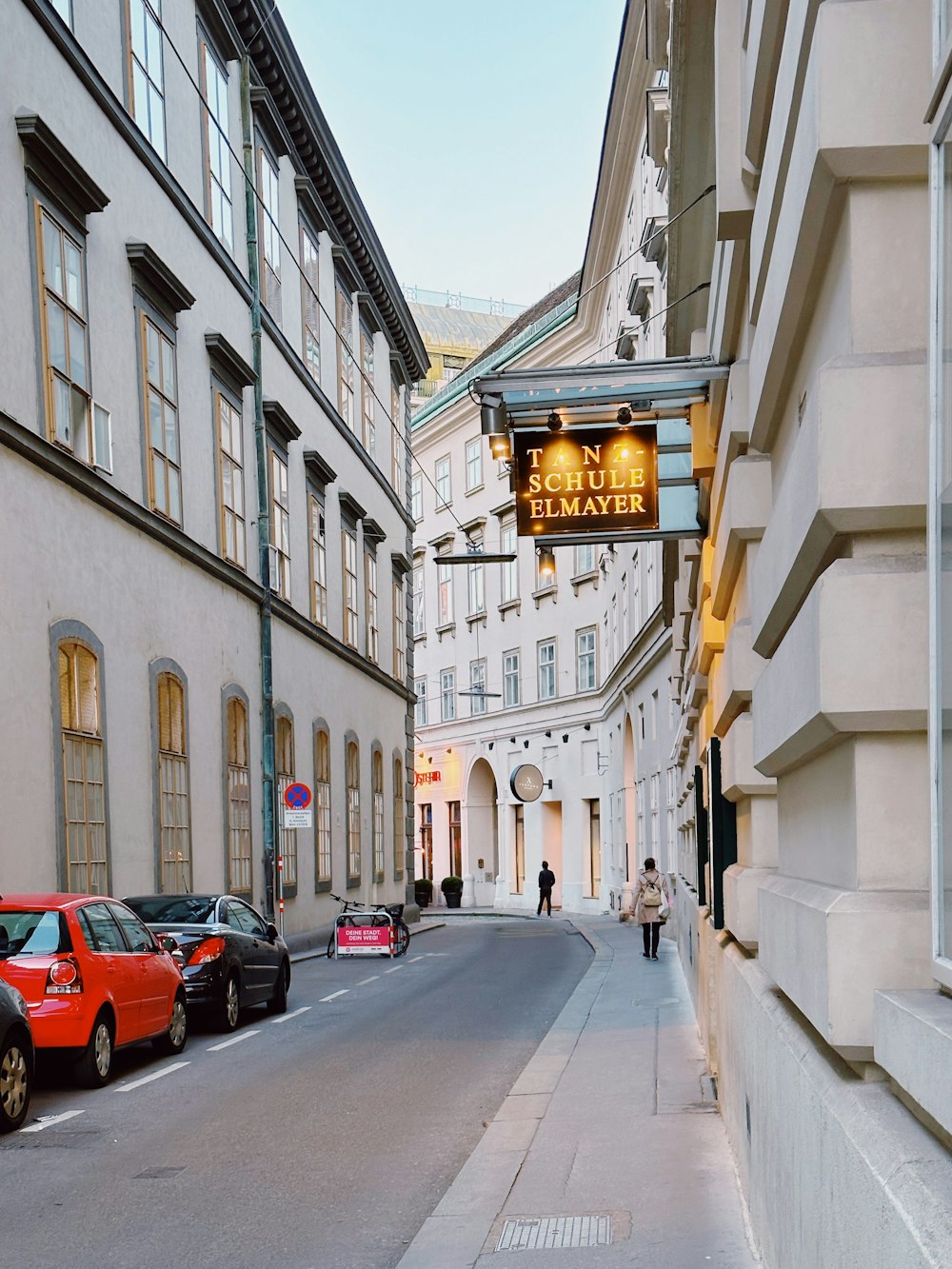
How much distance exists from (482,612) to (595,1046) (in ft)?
156

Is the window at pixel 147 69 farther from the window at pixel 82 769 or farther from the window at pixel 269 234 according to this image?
the window at pixel 82 769

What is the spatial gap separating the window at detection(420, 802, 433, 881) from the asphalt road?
49126 millimetres

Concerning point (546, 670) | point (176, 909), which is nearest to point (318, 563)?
point (176, 909)

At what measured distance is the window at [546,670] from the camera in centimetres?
5569

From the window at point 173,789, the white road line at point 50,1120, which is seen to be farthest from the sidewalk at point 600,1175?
the window at point 173,789

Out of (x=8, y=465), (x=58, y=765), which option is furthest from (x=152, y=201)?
(x=58, y=765)

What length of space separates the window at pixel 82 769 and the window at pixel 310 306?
1528cm

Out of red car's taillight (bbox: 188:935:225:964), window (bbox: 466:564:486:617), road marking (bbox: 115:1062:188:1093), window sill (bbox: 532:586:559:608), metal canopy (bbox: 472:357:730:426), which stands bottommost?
road marking (bbox: 115:1062:188:1093)

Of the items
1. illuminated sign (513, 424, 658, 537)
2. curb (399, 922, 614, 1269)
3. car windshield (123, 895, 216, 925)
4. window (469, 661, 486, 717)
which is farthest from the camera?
window (469, 661, 486, 717)

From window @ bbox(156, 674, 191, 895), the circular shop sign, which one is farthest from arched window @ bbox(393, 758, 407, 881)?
window @ bbox(156, 674, 191, 895)

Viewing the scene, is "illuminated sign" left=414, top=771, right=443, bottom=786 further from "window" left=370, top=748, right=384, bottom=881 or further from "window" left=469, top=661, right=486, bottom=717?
"window" left=370, top=748, right=384, bottom=881

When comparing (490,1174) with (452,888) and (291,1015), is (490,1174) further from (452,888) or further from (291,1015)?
(452,888)

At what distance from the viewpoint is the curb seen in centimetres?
720

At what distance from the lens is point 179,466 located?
23922mm
